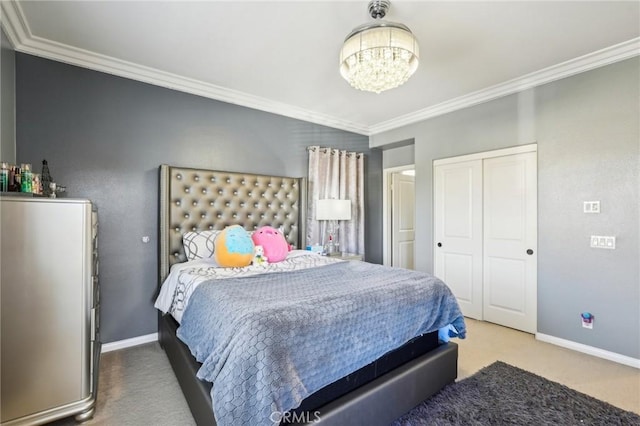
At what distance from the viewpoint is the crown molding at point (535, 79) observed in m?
2.50

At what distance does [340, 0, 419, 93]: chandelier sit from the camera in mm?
1821

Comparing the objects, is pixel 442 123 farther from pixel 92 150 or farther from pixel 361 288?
pixel 92 150

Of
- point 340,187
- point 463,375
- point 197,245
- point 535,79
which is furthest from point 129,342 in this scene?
point 535,79

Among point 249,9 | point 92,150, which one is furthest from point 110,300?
point 249,9

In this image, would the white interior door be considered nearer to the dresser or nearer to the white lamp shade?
the white lamp shade

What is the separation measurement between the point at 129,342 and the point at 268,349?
89.5 inches

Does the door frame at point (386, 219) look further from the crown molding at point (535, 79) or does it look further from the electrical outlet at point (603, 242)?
the electrical outlet at point (603, 242)

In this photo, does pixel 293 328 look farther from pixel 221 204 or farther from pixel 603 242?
pixel 603 242

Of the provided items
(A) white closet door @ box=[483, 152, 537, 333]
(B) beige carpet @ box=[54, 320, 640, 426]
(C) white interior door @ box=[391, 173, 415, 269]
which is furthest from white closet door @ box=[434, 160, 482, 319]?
(C) white interior door @ box=[391, 173, 415, 269]

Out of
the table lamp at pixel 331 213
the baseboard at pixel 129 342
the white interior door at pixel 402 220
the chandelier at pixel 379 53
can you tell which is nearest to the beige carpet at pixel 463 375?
the baseboard at pixel 129 342

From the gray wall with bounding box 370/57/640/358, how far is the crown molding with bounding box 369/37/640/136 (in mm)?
68

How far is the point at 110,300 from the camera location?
2699 millimetres

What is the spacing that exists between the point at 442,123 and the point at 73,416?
14.5 ft

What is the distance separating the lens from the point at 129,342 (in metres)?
2.78
